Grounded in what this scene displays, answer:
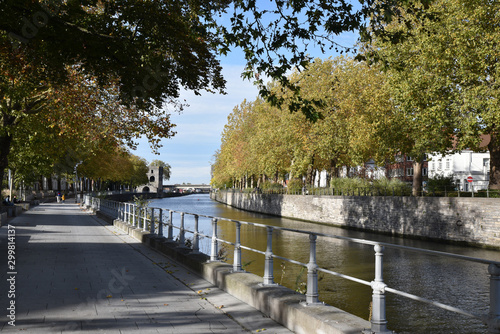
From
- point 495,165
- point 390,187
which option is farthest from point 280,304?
point 390,187

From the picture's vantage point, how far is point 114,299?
24.9ft

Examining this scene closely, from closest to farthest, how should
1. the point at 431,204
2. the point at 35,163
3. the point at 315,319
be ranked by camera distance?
1. the point at 315,319
2. the point at 431,204
3. the point at 35,163

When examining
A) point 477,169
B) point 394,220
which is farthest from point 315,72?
point 477,169

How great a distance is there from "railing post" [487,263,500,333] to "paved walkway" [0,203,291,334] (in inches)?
111

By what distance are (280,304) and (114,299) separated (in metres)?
2.62

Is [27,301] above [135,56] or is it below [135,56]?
below

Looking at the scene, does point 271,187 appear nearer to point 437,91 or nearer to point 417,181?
point 417,181

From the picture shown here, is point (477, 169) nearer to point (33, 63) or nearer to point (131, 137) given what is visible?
point (131, 137)

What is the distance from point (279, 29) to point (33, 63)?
6.12 meters

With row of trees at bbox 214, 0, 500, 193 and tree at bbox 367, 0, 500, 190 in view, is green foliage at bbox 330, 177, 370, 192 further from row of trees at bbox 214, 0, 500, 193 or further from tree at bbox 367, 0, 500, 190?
tree at bbox 367, 0, 500, 190

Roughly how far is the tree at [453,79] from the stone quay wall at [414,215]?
2819mm

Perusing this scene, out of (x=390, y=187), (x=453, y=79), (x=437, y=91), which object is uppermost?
(x=453, y=79)

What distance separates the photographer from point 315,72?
40656mm

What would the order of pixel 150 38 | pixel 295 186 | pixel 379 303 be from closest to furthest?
pixel 379 303 → pixel 150 38 → pixel 295 186
